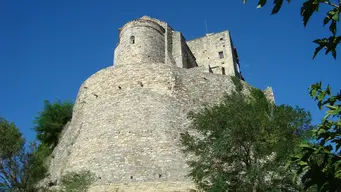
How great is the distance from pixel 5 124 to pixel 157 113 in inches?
293

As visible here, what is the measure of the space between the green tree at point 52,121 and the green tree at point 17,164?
7.14 meters

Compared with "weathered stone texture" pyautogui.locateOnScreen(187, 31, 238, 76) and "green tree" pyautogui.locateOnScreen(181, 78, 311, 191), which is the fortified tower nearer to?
"weathered stone texture" pyautogui.locateOnScreen(187, 31, 238, 76)

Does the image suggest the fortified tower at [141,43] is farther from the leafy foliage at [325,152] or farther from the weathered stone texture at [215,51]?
the leafy foliage at [325,152]

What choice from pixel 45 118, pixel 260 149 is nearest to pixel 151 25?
pixel 45 118

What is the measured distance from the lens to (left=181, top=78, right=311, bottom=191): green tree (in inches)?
431

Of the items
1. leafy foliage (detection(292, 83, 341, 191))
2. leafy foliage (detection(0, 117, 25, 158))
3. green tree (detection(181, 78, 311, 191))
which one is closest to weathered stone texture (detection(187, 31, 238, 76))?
leafy foliage (detection(0, 117, 25, 158))

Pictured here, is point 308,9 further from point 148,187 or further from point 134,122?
point 134,122

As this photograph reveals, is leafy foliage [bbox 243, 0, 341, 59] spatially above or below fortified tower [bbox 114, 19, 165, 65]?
below

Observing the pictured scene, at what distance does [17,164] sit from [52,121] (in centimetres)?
899

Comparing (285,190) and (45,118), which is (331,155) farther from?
(45,118)

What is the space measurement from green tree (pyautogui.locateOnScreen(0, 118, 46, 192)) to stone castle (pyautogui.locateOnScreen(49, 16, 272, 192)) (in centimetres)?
136

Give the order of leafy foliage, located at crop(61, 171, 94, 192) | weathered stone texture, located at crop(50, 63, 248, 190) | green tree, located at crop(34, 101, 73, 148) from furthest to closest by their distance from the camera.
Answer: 1. green tree, located at crop(34, 101, 73, 148)
2. weathered stone texture, located at crop(50, 63, 248, 190)
3. leafy foliage, located at crop(61, 171, 94, 192)

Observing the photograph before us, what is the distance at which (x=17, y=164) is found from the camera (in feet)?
54.2

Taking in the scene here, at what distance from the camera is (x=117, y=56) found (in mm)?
26484
